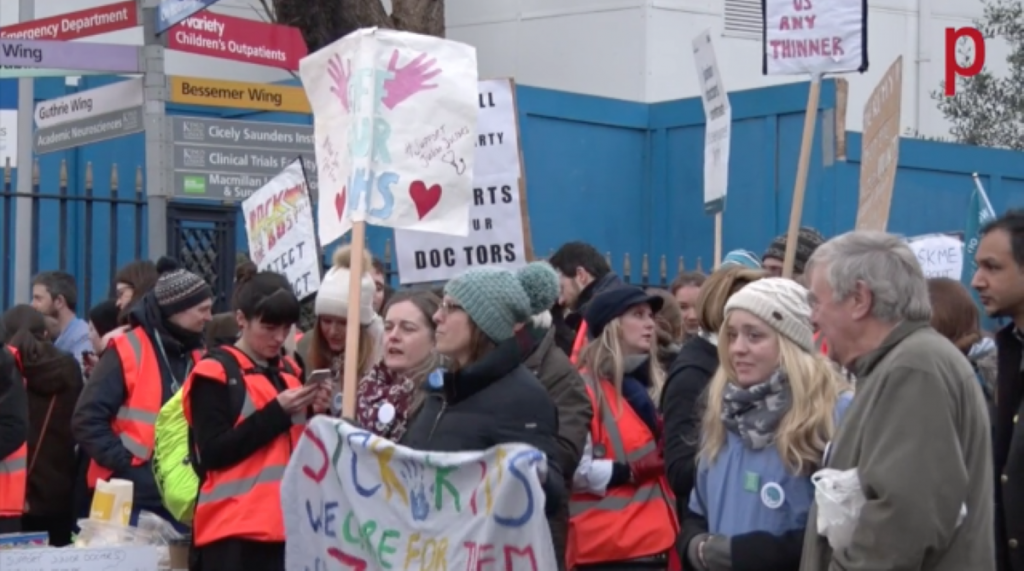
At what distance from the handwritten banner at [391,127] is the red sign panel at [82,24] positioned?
3120mm

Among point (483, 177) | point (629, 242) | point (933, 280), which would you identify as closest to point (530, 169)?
point (629, 242)

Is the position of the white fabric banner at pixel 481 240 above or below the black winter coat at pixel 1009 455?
above

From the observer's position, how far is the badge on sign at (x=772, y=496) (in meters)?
4.73

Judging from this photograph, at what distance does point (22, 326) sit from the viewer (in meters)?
8.13

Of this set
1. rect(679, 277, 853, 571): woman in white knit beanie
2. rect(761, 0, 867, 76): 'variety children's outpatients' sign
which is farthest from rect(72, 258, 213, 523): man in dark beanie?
rect(679, 277, 853, 571): woman in white knit beanie

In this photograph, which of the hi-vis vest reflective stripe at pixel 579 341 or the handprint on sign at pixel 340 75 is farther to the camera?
the hi-vis vest reflective stripe at pixel 579 341

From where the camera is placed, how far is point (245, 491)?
19.9ft

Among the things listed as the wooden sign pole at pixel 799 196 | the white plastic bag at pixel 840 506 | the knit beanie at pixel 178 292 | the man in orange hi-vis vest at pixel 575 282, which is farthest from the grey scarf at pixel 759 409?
the knit beanie at pixel 178 292

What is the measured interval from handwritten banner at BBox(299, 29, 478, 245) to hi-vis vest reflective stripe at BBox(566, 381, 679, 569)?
1.00 meters

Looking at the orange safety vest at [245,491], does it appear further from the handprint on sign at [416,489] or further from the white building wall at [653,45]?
the white building wall at [653,45]

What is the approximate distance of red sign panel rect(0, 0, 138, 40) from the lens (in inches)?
356

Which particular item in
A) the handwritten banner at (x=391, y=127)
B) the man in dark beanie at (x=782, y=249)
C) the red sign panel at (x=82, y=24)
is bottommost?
the man in dark beanie at (x=782, y=249)

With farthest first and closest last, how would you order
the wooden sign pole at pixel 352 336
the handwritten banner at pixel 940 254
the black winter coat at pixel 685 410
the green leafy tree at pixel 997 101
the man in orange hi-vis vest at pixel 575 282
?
A: the green leafy tree at pixel 997 101 < the handwritten banner at pixel 940 254 < the man in orange hi-vis vest at pixel 575 282 < the black winter coat at pixel 685 410 < the wooden sign pole at pixel 352 336

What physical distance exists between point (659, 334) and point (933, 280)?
1.41 meters
